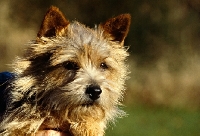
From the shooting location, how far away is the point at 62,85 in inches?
165

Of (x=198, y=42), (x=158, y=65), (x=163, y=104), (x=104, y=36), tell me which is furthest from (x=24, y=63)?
(x=198, y=42)

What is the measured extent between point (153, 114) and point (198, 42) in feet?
14.3

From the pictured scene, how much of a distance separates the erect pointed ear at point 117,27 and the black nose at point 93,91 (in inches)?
27.6

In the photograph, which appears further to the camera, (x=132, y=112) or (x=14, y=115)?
(x=132, y=112)

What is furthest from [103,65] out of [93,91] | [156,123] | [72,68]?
[156,123]

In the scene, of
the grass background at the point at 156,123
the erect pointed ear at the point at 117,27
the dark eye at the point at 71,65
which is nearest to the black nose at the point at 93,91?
the dark eye at the point at 71,65

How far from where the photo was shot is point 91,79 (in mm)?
4223

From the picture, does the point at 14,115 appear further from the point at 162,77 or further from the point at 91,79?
the point at 162,77

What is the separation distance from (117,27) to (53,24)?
637mm

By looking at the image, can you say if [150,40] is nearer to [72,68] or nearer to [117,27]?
[117,27]

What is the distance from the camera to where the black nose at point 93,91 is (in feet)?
13.4

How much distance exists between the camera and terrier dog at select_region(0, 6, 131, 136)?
13.4 feet

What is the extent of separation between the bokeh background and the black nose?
9046 mm

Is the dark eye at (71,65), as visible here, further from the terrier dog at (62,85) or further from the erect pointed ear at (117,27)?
the erect pointed ear at (117,27)
